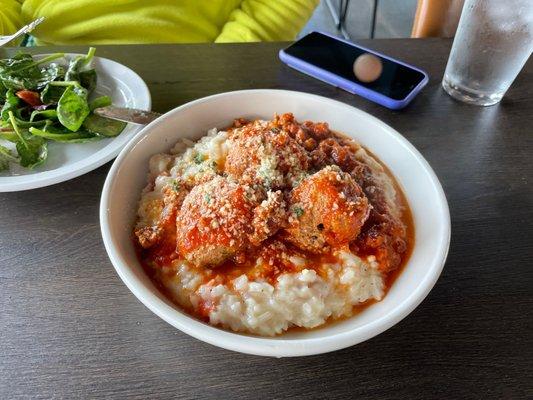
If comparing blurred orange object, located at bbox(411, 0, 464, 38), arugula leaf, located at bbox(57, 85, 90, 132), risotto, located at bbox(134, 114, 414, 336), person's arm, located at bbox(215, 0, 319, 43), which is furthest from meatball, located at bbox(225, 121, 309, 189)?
blurred orange object, located at bbox(411, 0, 464, 38)

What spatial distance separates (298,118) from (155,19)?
1.04 metres

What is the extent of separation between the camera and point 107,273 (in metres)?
1.03

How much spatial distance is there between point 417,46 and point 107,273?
154 centimetres

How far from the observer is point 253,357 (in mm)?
879

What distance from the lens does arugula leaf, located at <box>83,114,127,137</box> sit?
4.46 ft

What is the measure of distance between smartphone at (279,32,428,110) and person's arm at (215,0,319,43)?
347 millimetres

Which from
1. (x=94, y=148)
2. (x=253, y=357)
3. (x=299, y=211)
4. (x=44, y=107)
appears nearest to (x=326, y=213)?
(x=299, y=211)

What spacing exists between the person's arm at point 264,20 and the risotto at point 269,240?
1.13m

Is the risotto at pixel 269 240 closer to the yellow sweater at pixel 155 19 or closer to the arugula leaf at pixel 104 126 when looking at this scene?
the arugula leaf at pixel 104 126

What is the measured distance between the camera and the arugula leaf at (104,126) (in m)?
1.36

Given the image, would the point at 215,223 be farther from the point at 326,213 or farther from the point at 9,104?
the point at 9,104

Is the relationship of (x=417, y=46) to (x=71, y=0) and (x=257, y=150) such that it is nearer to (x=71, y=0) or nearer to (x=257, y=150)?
(x=257, y=150)

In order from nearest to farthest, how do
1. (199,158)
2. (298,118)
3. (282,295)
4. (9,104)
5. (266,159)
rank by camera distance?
1. (282,295)
2. (266,159)
3. (199,158)
4. (298,118)
5. (9,104)

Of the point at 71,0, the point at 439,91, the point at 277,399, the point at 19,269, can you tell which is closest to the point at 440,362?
the point at 277,399
